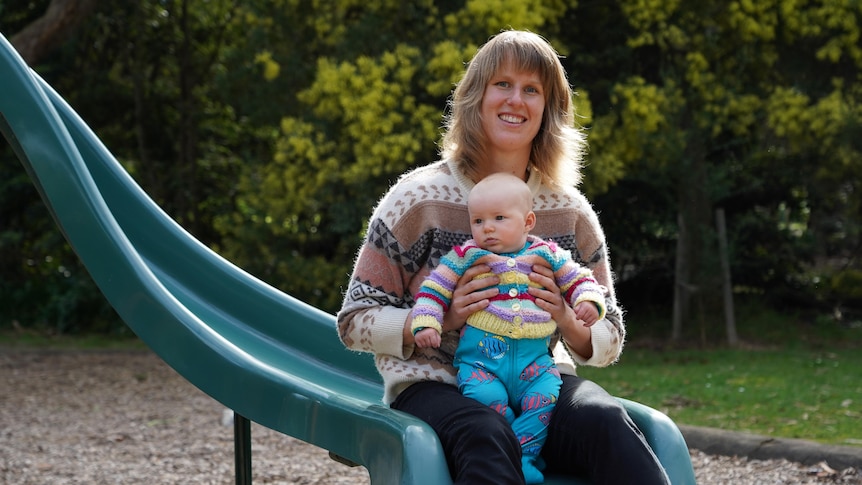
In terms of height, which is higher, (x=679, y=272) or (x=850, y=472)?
(x=679, y=272)

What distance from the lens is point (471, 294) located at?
7.72ft

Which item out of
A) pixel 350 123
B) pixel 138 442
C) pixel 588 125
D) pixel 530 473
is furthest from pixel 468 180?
pixel 588 125

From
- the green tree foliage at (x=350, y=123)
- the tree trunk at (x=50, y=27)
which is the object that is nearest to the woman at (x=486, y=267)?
the green tree foliage at (x=350, y=123)

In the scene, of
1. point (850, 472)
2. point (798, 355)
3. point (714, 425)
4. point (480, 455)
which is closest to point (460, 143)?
point (480, 455)

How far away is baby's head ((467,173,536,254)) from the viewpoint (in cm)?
237

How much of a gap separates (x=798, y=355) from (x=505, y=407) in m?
5.26

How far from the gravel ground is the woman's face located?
6.50 ft

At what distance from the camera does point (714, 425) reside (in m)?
4.81

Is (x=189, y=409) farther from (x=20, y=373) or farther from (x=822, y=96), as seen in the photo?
(x=822, y=96)

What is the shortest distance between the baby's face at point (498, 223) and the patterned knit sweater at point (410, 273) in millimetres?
123

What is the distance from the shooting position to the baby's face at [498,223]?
2.37 metres

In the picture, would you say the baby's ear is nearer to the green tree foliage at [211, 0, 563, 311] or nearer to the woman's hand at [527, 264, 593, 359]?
the woman's hand at [527, 264, 593, 359]

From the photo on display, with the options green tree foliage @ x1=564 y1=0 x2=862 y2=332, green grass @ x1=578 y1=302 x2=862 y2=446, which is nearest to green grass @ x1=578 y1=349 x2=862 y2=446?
green grass @ x1=578 y1=302 x2=862 y2=446

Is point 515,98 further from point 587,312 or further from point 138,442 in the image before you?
point 138,442
